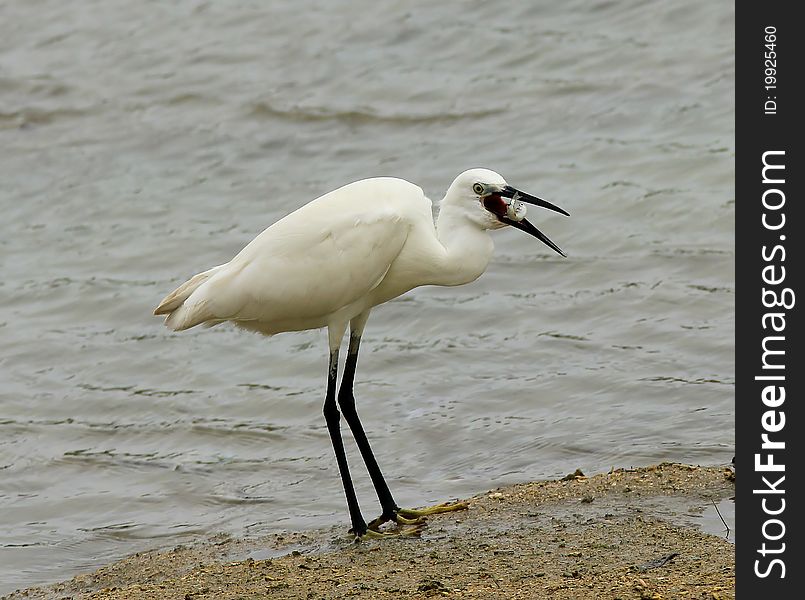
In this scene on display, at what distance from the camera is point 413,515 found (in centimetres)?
622

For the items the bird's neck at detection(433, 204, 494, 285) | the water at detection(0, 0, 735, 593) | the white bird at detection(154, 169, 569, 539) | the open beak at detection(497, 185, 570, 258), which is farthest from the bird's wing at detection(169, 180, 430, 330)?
the water at detection(0, 0, 735, 593)

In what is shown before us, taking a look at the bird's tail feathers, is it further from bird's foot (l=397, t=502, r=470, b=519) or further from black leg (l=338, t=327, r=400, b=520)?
bird's foot (l=397, t=502, r=470, b=519)

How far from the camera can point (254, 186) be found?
12.4 m

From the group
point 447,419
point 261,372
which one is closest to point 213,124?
point 261,372

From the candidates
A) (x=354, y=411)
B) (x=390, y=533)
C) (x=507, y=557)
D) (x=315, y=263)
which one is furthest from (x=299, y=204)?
(x=507, y=557)

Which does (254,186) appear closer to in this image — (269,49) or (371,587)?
(269,49)

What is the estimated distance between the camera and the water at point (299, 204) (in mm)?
7270

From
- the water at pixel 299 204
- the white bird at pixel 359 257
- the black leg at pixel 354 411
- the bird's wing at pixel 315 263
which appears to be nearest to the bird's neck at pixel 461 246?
the white bird at pixel 359 257

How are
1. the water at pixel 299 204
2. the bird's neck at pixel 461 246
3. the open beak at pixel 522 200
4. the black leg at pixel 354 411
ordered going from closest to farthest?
the open beak at pixel 522 200
the bird's neck at pixel 461 246
the black leg at pixel 354 411
the water at pixel 299 204

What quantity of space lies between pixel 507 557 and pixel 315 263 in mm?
1675

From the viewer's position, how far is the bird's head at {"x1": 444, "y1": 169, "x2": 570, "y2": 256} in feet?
19.5

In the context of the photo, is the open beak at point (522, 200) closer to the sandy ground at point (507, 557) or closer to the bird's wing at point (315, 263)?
the bird's wing at point (315, 263)

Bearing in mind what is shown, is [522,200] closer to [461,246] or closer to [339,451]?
[461,246]
